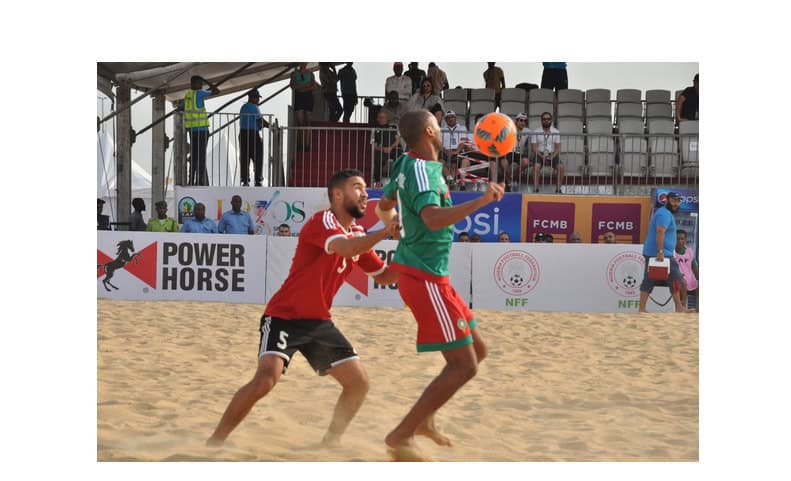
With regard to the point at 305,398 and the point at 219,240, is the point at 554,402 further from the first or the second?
the point at 219,240

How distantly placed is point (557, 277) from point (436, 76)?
4.49m

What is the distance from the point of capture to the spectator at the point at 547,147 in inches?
573

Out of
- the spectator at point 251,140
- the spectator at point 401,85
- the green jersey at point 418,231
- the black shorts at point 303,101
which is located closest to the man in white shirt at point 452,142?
the spectator at point 401,85

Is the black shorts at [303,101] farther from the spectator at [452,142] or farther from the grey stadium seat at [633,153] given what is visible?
the grey stadium seat at [633,153]

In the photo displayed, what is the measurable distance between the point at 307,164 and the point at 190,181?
1.93 meters

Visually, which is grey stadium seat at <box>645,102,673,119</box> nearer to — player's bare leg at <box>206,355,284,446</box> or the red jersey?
the red jersey

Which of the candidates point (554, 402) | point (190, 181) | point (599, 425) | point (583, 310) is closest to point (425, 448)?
point (599, 425)

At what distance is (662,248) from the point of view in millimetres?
11781

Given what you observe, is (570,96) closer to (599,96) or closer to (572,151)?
(599,96)

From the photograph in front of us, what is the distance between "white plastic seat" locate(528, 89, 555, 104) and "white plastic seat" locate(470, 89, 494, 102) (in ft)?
2.23

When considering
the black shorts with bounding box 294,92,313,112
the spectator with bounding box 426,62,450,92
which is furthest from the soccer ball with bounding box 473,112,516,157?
the black shorts with bounding box 294,92,313,112

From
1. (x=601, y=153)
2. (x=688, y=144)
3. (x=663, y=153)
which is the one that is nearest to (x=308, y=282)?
(x=601, y=153)

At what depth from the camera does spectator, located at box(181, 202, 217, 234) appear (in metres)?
12.8

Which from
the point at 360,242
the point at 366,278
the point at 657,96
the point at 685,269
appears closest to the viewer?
the point at 360,242
